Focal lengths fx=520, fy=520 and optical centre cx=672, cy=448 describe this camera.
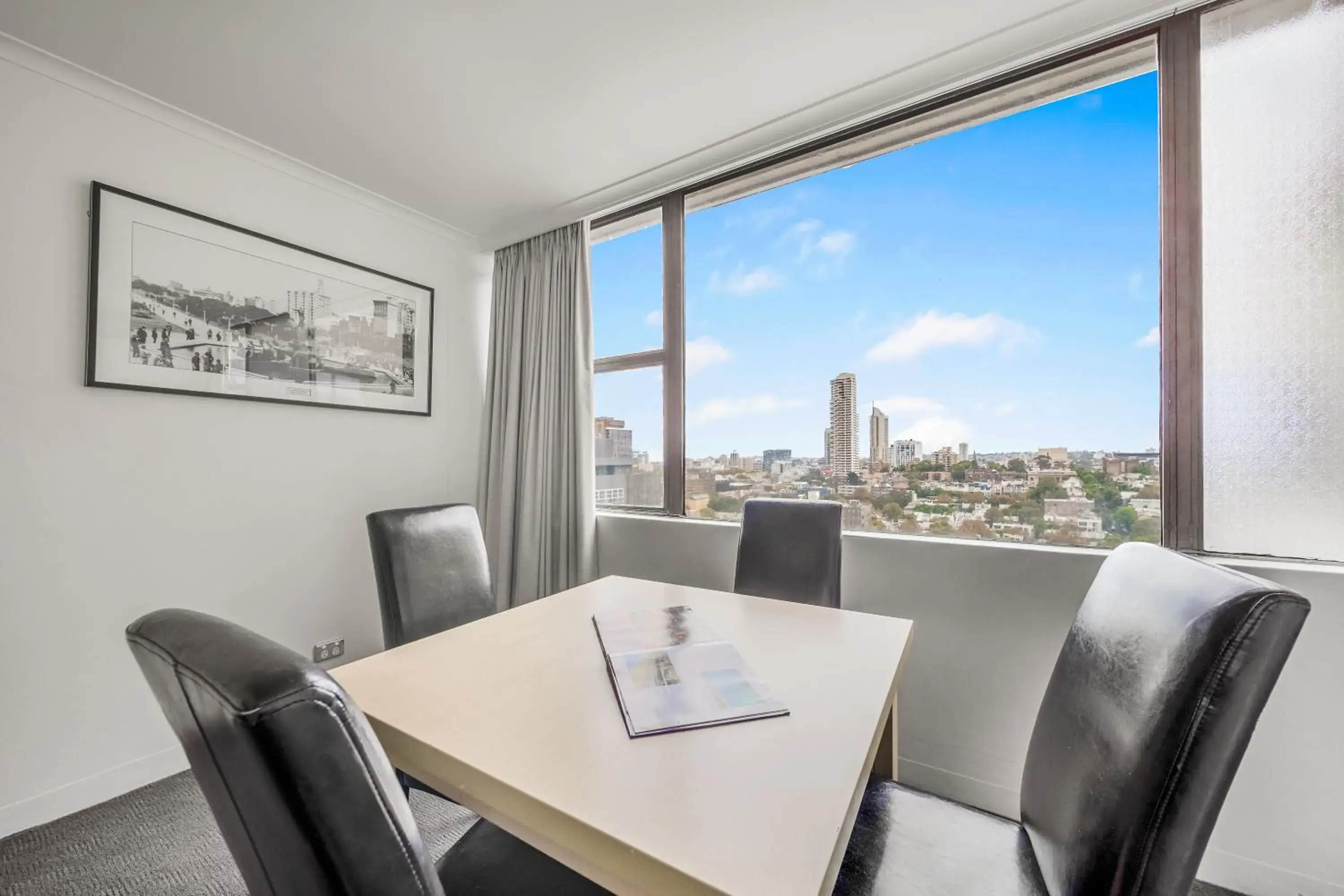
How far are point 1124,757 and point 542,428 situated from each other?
8.59 ft

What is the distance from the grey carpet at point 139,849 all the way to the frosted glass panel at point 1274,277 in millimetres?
2456

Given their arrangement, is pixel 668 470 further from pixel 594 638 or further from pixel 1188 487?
pixel 1188 487

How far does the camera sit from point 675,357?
267 cm

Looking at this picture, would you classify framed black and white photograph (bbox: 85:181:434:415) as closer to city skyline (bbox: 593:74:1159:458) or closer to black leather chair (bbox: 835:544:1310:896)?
city skyline (bbox: 593:74:1159:458)

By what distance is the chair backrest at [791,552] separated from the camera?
1.80 m

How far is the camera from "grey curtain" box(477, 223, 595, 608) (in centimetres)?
276

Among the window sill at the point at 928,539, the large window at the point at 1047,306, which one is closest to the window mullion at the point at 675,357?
the large window at the point at 1047,306

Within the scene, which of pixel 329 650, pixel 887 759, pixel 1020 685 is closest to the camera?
pixel 887 759

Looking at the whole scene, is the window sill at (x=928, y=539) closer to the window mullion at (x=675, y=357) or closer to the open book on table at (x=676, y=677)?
the window mullion at (x=675, y=357)

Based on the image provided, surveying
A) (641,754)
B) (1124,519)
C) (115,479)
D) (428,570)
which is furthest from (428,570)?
(1124,519)

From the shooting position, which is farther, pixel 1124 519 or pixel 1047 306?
pixel 1047 306

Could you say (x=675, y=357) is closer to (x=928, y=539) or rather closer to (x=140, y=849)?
(x=928, y=539)

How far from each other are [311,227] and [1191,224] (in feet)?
11.2

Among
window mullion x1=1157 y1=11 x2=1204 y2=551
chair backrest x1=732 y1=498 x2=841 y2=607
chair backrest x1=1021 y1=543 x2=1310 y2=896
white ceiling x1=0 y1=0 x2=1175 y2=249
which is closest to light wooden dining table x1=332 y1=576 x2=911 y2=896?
chair backrest x1=1021 y1=543 x2=1310 y2=896
